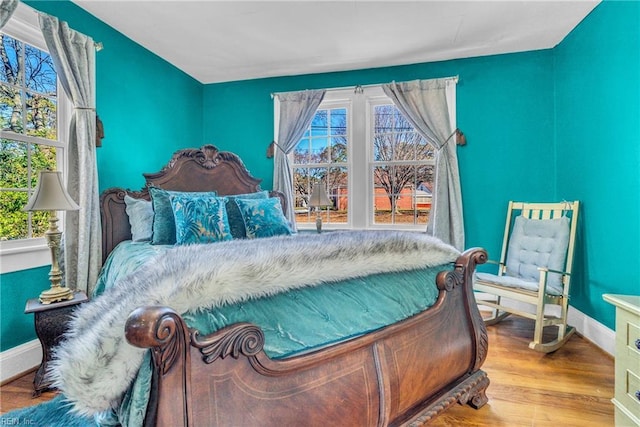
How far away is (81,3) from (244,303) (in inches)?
118

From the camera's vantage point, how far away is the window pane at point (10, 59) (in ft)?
7.43

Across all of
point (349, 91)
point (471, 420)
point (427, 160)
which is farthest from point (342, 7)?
point (471, 420)

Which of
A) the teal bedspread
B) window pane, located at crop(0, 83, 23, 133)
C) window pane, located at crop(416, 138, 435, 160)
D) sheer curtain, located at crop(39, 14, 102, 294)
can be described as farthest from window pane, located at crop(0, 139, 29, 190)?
window pane, located at crop(416, 138, 435, 160)

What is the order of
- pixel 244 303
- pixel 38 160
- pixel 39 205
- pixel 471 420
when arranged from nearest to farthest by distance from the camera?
pixel 244 303, pixel 471 420, pixel 39 205, pixel 38 160

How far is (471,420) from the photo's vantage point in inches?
69.0

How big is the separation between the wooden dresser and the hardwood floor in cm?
19

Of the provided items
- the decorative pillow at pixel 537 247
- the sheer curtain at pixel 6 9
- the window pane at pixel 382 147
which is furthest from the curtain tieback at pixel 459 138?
the sheer curtain at pixel 6 9

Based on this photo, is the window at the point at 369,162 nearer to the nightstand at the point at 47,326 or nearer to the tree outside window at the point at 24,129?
the tree outside window at the point at 24,129

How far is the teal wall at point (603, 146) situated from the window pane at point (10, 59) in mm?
4215

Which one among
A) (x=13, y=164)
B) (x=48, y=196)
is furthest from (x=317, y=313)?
(x=13, y=164)

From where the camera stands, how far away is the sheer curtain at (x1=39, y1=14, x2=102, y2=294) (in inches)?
94.3

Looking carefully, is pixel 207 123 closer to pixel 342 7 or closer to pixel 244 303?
pixel 342 7

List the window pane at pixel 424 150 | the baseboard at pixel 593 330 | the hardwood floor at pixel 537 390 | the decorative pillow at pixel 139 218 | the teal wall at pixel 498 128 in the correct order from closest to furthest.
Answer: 1. the hardwood floor at pixel 537 390
2. the baseboard at pixel 593 330
3. the decorative pillow at pixel 139 218
4. the teal wall at pixel 498 128
5. the window pane at pixel 424 150

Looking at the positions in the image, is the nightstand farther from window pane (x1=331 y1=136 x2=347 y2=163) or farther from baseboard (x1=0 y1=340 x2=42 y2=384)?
window pane (x1=331 y1=136 x2=347 y2=163)
